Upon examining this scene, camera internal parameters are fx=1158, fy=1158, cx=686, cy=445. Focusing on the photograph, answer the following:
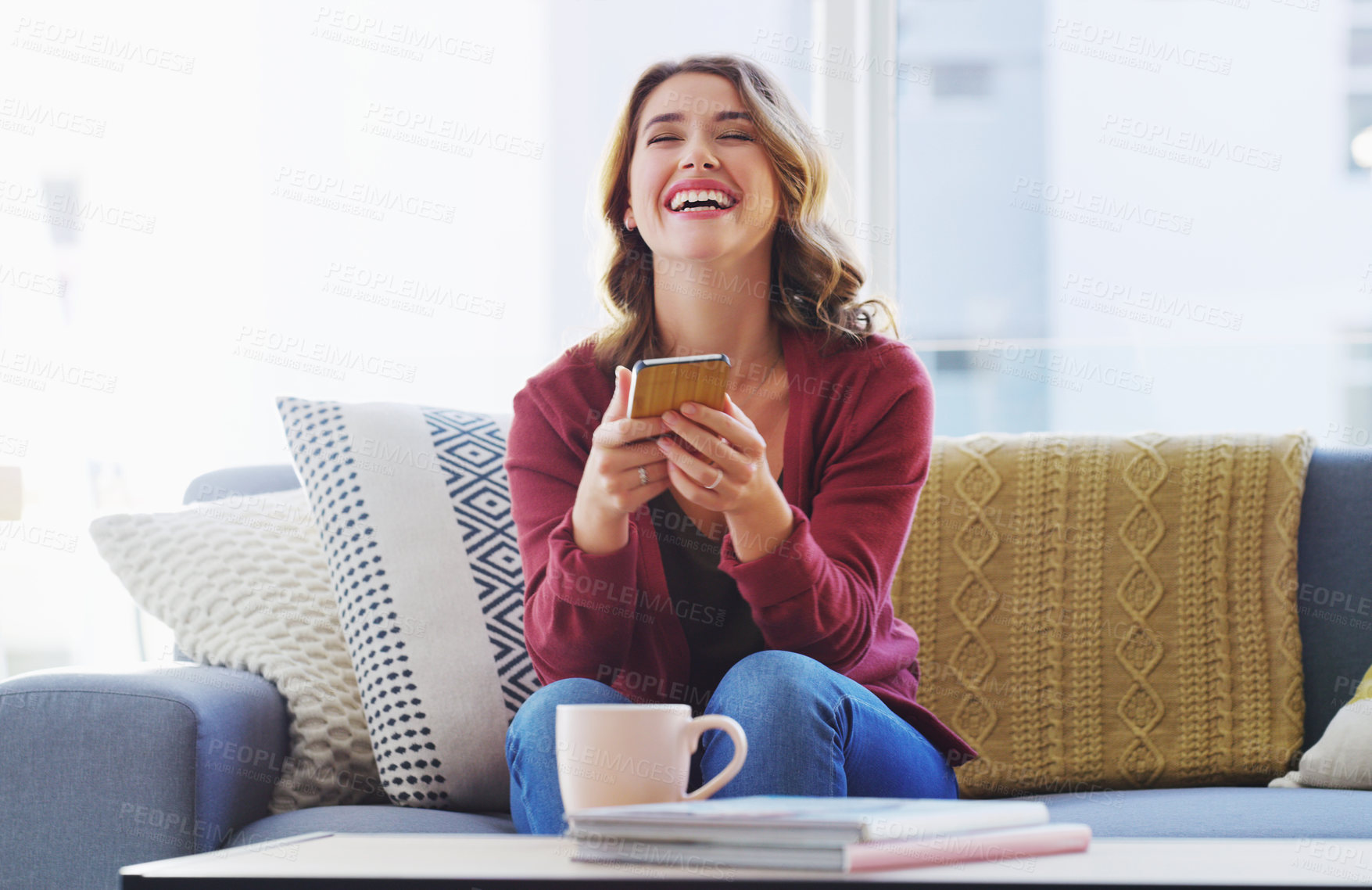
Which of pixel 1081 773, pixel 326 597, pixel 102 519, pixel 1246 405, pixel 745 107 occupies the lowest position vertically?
pixel 1081 773

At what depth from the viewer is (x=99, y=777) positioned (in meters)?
1.09

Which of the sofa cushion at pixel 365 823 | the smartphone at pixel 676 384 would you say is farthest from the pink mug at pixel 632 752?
the sofa cushion at pixel 365 823

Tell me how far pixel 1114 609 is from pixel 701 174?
2.74ft

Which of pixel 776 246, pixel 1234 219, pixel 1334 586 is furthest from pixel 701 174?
pixel 1234 219

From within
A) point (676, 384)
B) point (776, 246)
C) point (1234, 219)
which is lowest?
point (676, 384)

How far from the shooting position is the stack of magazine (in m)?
0.60

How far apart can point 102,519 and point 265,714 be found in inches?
14.9

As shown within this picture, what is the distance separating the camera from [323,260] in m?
2.42

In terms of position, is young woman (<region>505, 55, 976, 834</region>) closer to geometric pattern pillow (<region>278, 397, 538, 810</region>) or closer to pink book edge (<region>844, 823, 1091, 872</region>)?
geometric pattern pillow (<region>278, 397, 538, 810</region>)

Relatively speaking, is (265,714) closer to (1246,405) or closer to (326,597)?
(326,597)

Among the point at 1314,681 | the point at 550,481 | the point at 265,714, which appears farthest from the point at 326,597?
the point at 1314,681

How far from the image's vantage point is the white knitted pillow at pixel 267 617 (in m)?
1.38

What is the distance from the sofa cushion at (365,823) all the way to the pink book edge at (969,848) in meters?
0.70

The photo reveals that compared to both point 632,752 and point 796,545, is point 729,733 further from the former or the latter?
point 796,545
